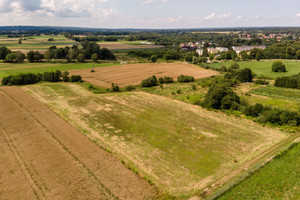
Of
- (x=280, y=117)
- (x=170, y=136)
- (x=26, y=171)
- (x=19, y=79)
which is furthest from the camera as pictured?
(x=19, y=79)

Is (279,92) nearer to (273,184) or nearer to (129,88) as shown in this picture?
(129,88)

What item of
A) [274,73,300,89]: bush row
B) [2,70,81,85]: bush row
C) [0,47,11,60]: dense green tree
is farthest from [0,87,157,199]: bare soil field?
[0,47,11,60]: dense green tree

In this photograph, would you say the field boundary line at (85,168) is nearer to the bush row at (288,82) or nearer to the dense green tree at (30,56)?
the bush row at (288,82)

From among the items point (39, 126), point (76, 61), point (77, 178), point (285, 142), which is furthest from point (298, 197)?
point (76, 61)

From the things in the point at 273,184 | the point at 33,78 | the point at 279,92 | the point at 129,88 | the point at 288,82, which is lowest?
the point at 273,184

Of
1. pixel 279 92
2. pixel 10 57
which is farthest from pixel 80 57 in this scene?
pixel 279 92

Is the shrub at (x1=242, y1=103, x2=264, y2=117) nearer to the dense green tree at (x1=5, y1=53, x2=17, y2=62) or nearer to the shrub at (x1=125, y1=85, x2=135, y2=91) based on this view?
the shrub at (x1=125, y1=85, x2=135, y2=91)

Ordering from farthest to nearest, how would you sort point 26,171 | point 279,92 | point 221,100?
point 279,92, point 221,100, point 26,171
